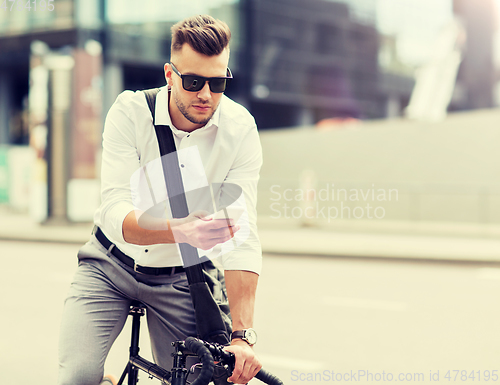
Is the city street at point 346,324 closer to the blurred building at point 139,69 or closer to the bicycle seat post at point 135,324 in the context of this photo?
the bicycle seat post at point 135,324

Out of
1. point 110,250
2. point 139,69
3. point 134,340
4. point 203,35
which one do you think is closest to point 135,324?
point 134,340

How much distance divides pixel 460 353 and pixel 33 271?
21.3ft

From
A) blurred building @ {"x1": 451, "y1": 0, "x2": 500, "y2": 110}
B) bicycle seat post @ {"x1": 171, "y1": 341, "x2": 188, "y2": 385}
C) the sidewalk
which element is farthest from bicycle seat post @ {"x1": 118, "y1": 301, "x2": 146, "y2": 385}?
blurred building @ {"x1": 451, "y1": 0, "x2": 500, "y2": 110}

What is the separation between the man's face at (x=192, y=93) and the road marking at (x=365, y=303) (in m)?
4.95

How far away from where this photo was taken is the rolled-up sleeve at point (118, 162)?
2059 millimetres

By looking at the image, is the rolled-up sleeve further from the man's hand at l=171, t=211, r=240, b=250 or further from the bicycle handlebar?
the bicycle handlebar

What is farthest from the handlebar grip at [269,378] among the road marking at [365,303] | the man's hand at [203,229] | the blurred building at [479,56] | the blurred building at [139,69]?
the blurred building at [479,56]

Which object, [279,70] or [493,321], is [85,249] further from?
[279,70]

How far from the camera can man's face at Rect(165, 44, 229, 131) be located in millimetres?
1937

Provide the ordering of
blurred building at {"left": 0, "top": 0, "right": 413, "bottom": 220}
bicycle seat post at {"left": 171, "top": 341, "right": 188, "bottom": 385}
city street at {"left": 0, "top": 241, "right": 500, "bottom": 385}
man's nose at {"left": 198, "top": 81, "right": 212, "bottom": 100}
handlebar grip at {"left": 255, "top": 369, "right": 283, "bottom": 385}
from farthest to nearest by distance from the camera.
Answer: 1. blurred building at {"left": 0, "top": 0, "right": 413, "bottom": 220}
2. city street at {"left": 0, "top": 241, "right": 500, "bottom": 385}
3. man's nose at {"left": 198, "top": 81, "right": 212, "bottom": 100}
4. bicycle seat post at {"left": 171, "top": 341, "right": 188, "bottom": 385}
5. handlebar grip at {"left": 255, "top": 369, "right": 283, "bottom": 385}

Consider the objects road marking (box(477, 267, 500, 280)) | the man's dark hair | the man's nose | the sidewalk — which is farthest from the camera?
the sidewalk

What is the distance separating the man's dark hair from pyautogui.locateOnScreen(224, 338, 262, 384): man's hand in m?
0.91

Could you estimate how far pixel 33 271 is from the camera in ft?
29.8

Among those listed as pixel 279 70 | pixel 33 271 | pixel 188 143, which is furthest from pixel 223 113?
pixel 279 70
